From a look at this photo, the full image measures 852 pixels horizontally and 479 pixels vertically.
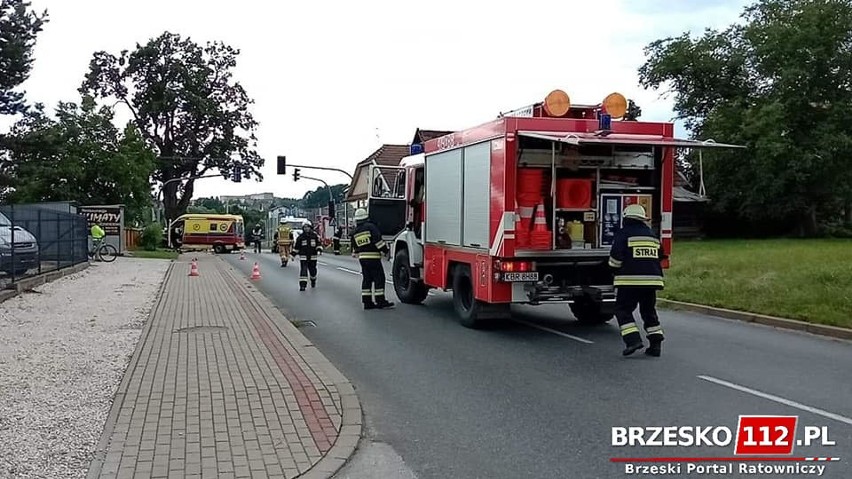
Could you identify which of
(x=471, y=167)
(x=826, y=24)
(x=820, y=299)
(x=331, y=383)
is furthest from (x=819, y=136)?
(x=331, y=383)

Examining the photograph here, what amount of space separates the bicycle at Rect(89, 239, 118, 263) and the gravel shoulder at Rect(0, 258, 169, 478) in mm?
14622

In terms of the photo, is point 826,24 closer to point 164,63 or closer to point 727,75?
point 727,75

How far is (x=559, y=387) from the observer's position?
26.2 ft

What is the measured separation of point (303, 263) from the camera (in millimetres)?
19328

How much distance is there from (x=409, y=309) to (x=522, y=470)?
30.2ft

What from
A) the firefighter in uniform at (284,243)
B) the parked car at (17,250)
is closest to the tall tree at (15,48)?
the firefighter in uniform at (284,243)

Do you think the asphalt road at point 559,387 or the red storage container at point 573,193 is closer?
the asphalt road at point 559,387

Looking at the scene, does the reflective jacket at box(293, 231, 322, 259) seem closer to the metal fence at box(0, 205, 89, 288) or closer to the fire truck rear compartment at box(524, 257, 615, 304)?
the metal fence at box(0, 205, 89, 288)

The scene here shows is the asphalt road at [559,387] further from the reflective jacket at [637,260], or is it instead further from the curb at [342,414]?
the reflective jacket at [637,260]

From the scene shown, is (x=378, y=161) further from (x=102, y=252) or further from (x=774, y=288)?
(x=774, y=288)

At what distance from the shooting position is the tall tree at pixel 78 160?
38281 millimetres

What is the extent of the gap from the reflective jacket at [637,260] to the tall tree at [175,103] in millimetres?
51205

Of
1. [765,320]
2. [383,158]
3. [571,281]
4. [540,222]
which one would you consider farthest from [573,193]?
[383,158]
